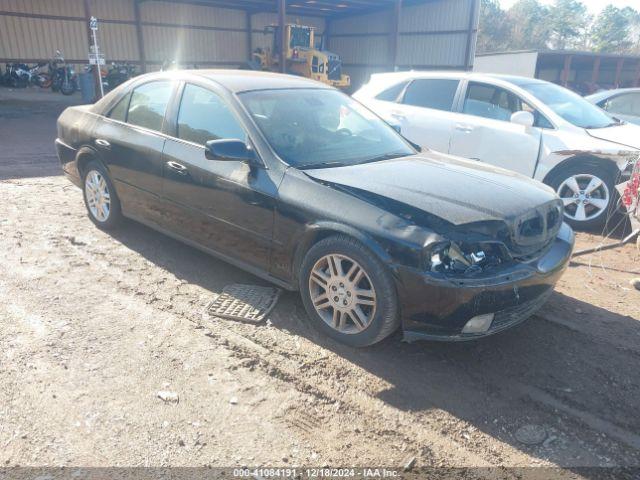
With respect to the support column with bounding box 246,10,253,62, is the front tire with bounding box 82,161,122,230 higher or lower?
lower

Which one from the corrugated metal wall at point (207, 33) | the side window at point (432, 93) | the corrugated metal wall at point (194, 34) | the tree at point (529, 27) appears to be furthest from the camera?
the tree at point (529, 27)

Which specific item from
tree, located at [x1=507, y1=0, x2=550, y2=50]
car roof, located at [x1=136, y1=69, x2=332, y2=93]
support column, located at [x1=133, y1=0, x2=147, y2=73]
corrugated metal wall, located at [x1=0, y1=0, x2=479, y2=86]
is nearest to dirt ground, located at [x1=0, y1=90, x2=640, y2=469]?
car roof, located at [x1=136, y1=69, x2=332, y2=93]

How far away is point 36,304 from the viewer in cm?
366

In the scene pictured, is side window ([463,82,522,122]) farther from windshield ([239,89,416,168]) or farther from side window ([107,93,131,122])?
side window ([107,93,131,122])

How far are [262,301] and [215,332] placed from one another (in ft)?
1.72

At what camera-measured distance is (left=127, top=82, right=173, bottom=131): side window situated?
4316mm

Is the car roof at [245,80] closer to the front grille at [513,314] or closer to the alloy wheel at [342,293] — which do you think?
the alloy wheel at [342,293]

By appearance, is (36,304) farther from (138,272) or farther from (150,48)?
(150,48)

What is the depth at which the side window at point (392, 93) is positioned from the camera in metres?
7.21

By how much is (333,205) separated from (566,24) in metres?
68.5

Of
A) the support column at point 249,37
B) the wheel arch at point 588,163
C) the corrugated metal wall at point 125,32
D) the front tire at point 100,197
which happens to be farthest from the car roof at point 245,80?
the support column at point 249,37

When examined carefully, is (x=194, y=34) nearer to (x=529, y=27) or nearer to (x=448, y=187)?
(x=448, y=187)

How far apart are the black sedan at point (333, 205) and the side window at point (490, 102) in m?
2.61

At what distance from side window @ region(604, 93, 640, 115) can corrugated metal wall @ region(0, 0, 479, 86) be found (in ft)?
42.0
